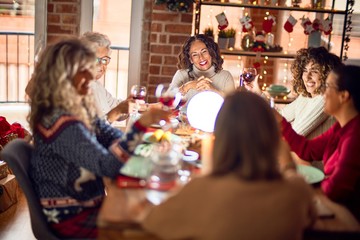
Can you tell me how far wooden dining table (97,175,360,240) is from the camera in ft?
6.00

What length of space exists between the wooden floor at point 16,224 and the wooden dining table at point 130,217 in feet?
5.19

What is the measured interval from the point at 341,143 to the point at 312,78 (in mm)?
953

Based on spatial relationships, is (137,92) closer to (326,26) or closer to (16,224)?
(16,224)

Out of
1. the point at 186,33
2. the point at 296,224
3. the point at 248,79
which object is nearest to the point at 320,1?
the point at 186,33

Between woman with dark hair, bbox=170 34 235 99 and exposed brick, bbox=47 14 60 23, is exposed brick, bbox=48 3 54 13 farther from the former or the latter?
woman with dark hair, bbox=170 34 235 99

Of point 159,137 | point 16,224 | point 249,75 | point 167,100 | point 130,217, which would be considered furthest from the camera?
point 16,224

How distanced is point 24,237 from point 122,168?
5.14 feet

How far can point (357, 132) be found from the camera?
2.33 m

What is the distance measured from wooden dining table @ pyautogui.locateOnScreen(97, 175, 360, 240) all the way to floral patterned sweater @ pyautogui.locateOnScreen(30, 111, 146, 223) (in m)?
0.11

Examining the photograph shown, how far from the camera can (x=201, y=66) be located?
4.00m

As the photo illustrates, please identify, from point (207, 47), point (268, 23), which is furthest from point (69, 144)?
point (268, 23)

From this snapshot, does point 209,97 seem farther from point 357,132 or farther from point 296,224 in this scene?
point 296,224

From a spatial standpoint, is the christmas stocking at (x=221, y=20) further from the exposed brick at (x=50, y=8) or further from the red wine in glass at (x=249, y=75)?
the red wine in glass at (x=249, y=75)

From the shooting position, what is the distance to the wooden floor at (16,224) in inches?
139
